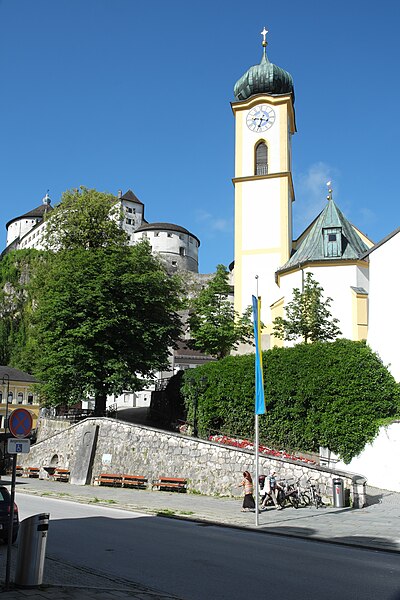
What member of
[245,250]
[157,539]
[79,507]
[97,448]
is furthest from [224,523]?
[245,250]

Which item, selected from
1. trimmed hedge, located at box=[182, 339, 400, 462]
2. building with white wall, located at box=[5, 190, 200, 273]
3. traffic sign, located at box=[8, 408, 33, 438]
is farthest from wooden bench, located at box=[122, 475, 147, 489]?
building with white wall, located at box=[5, 190, 200, 273]

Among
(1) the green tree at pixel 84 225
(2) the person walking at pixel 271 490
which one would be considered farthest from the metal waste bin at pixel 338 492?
(1) the green tree at pixel 84 225

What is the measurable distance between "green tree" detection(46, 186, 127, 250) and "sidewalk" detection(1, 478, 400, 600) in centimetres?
2145

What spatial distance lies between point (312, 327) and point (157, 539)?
21.8 metres

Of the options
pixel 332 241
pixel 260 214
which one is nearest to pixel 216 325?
pixel 332 241

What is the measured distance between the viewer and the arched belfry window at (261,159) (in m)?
49.3

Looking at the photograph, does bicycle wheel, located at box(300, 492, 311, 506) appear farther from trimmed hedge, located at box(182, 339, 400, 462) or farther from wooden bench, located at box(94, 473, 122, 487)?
wooden bench, located at box(94, 473, 122, 487)

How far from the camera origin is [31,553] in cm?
830

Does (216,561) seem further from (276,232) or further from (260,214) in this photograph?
(260,214)

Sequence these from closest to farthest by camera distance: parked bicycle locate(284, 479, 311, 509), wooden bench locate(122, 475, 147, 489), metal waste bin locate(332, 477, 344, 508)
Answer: metal waste bin locate(332, 477, 344, 508)
parked bicycle locate(284, 479, 311, 509)
wooden bench locate(122, 475, 147, 489)

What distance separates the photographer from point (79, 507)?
2023cm

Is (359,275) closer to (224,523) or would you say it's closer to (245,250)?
(245,250)

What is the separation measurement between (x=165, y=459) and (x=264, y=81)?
35.8 metres

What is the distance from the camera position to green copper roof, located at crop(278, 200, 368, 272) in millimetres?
40125
